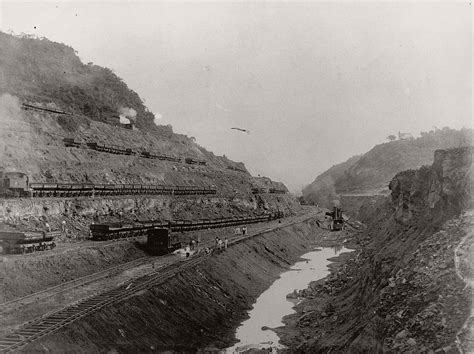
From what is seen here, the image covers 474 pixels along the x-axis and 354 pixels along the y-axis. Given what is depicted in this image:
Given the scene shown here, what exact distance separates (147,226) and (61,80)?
5290 cm

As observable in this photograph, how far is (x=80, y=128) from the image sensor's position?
65250 mm

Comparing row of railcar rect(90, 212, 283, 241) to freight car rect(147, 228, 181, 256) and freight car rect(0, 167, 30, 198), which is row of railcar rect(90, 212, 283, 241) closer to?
freight car rect(147, 228, 181, 256)

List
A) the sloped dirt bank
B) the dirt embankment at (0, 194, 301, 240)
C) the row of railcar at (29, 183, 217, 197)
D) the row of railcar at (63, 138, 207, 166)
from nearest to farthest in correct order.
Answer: the sloped dirt bank < the dirt embankment at (0, 194, 301, 240) < the row of railcar at (29, 183, 217, 197) < the row of railcar at (63, 138, 207, 166)

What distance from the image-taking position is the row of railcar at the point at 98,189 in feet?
132

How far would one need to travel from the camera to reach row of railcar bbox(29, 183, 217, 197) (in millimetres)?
40219

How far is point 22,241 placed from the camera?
2972 cm

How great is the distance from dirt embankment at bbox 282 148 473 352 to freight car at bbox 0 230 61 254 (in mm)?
17364

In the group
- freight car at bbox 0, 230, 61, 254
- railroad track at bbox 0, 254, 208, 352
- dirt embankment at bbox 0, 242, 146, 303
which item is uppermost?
freight car at bbox 0, 230, 61, 254

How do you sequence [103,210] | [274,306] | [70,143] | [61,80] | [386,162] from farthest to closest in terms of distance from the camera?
[386,162] < [61,80] < [70,143] < [103,210] < [274,306]

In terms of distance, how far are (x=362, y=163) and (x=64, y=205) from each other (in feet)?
448

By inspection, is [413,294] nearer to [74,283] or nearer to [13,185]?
[74,283]

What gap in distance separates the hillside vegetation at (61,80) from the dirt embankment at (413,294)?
5383cm

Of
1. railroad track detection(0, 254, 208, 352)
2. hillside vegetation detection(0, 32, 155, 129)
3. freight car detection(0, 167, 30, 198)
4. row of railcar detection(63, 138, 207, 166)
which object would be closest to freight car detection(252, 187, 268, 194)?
row of railcar detection(63, 138, 207, 166)

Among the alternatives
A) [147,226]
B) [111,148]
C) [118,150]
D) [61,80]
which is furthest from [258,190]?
[147,226]
